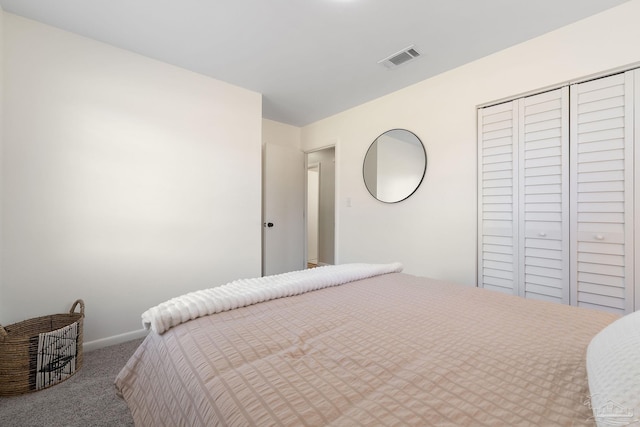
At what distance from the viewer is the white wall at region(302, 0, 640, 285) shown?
1.77 meters

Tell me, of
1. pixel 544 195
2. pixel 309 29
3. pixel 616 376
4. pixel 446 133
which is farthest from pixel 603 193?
pixel 309 29

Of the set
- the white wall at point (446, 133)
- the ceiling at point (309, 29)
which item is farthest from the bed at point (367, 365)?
the ceiling at point (309, 29)

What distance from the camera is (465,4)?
1656mm

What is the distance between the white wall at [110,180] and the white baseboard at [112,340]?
4 centimetres

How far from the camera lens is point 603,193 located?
175 centimetres

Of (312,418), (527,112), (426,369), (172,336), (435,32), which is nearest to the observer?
(312,418)

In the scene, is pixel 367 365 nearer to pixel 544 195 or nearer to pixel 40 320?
pixel 544 195

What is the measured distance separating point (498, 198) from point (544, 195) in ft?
0.96

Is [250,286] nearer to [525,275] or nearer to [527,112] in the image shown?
[525,275]

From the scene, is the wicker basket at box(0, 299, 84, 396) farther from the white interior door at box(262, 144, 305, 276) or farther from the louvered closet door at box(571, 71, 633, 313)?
the louvered closet door at box(571, 71, 633, 313)

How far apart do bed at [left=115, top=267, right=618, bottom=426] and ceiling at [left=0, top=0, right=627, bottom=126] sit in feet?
5.84

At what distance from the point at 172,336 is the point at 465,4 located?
92.7 inches

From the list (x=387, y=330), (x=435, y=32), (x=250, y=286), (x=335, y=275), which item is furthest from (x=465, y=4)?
→ (x=250, y=286)

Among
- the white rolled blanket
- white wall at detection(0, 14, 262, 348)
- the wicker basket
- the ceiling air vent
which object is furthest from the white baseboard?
the ceiling air vent
